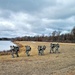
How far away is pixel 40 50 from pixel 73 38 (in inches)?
3513

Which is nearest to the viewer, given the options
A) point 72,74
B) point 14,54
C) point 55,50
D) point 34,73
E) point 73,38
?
point 72,74

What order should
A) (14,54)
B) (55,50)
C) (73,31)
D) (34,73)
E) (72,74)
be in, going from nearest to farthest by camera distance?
(72,74) < (34,73) < (14,54) < (55,50) < (73,31)

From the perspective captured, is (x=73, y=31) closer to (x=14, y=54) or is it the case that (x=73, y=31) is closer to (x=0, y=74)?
(x=14, y=54)

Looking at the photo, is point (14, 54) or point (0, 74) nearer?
point (0, 74)

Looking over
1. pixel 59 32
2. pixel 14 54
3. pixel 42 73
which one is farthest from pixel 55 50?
pixel 59 32

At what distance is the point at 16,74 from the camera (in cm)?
1327

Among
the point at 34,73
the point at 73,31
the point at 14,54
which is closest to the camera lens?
the point at 34,73

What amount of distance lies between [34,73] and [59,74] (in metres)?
1.67

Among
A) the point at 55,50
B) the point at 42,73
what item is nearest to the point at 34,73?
the point at 42,73

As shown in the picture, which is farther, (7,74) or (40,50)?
(40,50)

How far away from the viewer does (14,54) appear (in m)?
27.5

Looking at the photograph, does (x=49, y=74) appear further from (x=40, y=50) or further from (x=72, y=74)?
(x=40, y=50)

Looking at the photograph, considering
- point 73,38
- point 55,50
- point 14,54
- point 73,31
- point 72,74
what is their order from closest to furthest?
point 72,74 < point 14,54 < point 55,50 < point 73,38 < point 73,31

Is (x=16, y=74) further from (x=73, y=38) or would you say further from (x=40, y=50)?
(x=73, y=38)
